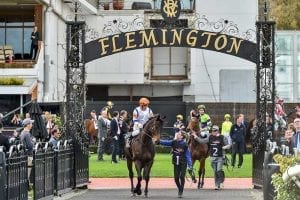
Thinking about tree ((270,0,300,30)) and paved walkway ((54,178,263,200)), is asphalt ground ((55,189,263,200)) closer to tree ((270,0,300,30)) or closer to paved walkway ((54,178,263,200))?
paved walkway ((54,178,263,200))

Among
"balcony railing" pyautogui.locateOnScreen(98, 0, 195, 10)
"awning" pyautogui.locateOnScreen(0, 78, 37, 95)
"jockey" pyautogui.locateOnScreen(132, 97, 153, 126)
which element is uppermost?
"balcony railing" pyautogui.locateOnScreen(98, 0, 195, 10)

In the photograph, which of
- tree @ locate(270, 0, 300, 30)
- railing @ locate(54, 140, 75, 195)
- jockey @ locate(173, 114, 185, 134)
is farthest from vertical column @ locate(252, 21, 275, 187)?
tree @ locate(270, 0, 300, 30)

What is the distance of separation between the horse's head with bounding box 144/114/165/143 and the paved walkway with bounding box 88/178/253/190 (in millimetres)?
2870

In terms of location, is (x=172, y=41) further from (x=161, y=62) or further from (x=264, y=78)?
(x=161, y=62)

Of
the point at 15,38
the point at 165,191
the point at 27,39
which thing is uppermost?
the point at 15,38

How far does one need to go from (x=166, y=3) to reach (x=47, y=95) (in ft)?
72.4

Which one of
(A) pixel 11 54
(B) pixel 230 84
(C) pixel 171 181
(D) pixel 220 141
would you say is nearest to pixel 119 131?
(C) pixel 171 181

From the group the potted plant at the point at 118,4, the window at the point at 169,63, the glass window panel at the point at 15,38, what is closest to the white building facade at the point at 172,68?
the window at the point at 169,63

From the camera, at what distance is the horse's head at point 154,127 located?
76.4 feet

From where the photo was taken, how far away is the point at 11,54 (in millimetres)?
46438

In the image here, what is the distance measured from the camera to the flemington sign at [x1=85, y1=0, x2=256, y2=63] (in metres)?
25.1

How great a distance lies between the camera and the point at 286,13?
197 ft

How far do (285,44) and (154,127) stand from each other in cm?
2617

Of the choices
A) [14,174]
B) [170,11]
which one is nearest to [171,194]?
[170,11]
